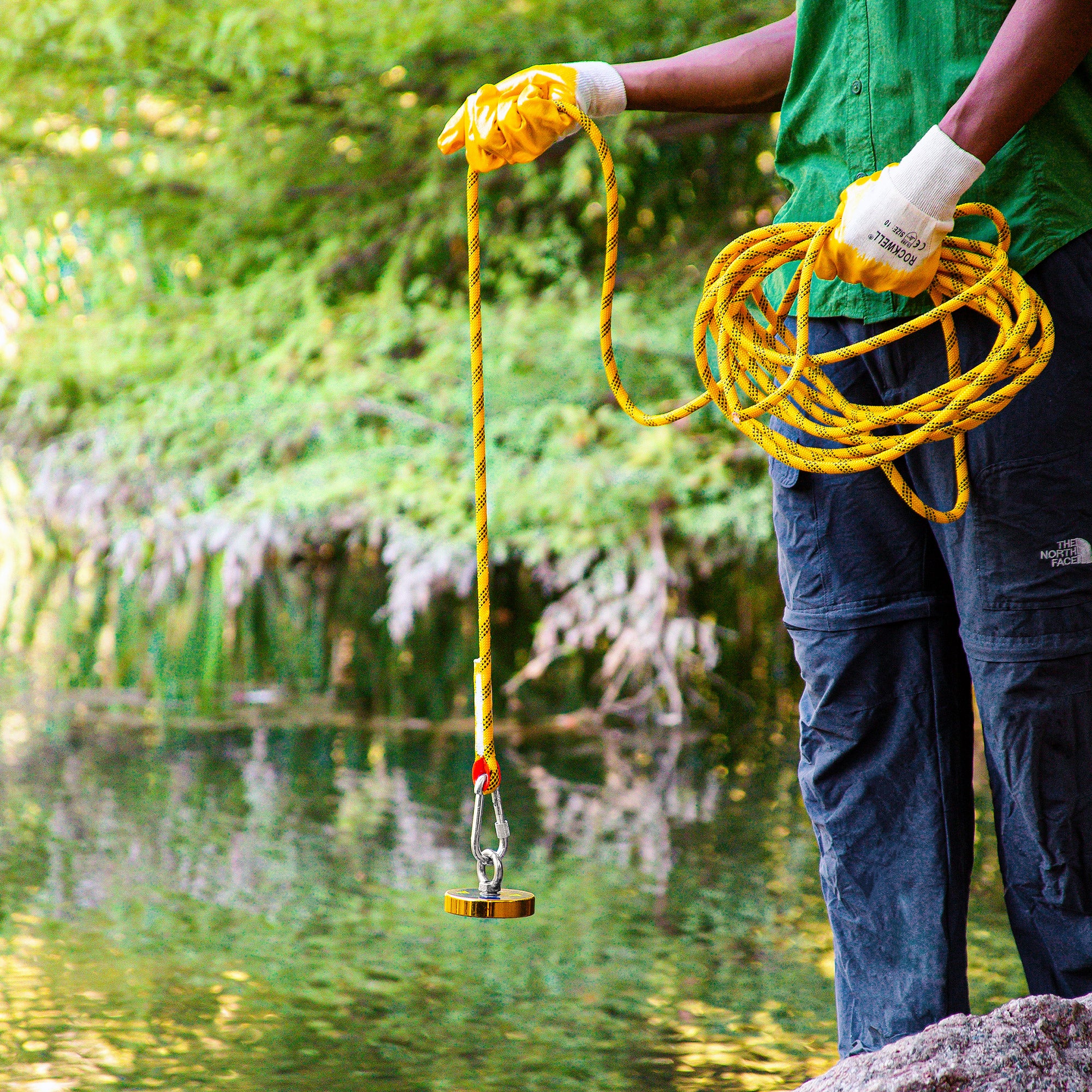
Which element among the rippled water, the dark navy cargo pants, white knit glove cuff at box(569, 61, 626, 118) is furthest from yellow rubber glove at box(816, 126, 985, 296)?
the rippled water

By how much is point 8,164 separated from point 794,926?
17.0ft

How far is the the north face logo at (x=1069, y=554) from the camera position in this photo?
1.31 metres

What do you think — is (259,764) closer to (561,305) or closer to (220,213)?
(561,305)

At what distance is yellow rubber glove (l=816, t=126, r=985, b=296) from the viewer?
1.26 metres

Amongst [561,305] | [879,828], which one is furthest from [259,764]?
[879,828]

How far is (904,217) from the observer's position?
127 cm

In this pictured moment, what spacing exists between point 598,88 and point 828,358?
0.45 meters

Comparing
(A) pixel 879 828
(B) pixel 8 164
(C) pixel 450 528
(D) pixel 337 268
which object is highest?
(B) pixel 8 164

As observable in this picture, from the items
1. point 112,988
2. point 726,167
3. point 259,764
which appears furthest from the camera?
point 726,167

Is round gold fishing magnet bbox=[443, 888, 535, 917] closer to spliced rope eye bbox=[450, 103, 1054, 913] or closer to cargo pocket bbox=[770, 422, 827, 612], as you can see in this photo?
spliced rope eye bbox=[450, 103, 1054, 913]

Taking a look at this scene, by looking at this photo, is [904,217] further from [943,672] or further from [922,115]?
[943,672]

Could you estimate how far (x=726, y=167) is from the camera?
5.91m

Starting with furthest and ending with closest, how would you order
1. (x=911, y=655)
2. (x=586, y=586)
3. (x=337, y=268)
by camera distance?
(x=337, y=268), (x=586, y=586), (x=911, y=655)

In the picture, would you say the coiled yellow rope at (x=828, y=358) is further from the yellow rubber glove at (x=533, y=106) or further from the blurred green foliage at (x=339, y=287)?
the blurred green foliage at (x=339, y=287)
